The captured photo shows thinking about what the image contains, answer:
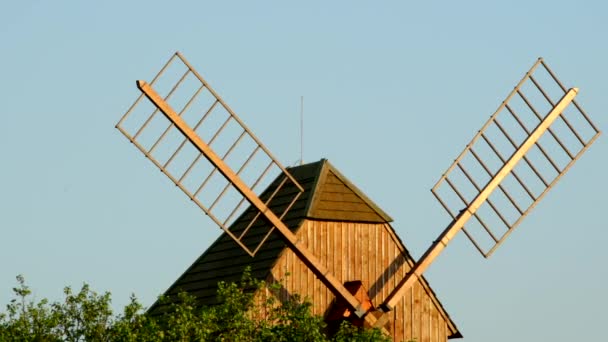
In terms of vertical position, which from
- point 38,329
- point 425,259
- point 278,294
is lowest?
point 38,329

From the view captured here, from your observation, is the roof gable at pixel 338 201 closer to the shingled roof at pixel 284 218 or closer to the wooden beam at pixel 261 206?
A: the shingled roof at pixel 284 218

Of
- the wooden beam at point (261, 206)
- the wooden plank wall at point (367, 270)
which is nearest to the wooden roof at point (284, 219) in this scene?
the wooden plank wall at point (367, 270)

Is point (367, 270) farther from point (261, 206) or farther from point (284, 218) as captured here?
point (261, 206)

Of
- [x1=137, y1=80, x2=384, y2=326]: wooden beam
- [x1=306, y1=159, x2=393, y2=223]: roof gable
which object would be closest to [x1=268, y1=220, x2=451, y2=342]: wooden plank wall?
[x1=306, y1=159, x2=393, y2=223]: roof gable

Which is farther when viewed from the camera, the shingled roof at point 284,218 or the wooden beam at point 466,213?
the shingled roof at point 284,218

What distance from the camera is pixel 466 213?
34.1 m

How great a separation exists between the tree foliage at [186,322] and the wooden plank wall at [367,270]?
3.56ft

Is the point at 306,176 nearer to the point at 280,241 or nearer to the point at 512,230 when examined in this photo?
the point at 280,241

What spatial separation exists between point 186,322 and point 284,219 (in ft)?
17.5

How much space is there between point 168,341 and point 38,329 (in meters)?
3.15

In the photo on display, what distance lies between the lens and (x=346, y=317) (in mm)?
33156

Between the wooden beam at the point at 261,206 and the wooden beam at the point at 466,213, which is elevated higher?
the wooden beam at the point at 466,213

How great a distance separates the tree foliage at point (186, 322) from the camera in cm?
2955

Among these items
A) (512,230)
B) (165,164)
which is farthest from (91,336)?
(512,230)
